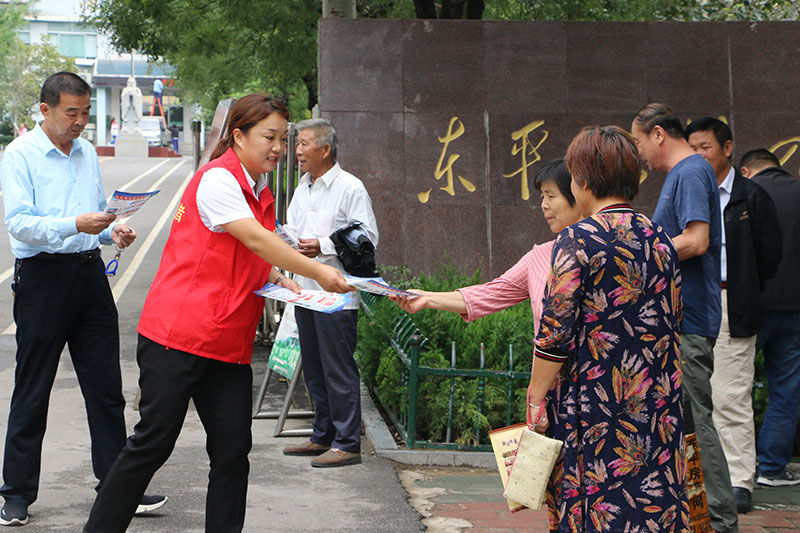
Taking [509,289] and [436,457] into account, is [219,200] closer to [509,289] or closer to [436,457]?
[509,289]

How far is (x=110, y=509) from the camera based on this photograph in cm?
386

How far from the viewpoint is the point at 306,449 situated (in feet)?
20.1

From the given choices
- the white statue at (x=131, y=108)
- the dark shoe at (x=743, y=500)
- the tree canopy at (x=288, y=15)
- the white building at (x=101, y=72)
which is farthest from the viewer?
the white building at (x=101, y=72)

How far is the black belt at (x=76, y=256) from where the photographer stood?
4.66 m

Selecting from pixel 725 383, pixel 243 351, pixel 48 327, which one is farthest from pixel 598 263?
pixel 48 327

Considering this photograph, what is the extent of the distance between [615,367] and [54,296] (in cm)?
275

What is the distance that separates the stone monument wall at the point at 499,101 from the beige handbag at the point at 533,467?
6.44 meters

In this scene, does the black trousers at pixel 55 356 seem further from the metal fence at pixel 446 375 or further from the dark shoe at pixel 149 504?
the metal fence at pixel 446 375

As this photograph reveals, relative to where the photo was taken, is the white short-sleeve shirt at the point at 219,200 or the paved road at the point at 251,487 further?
the paved road at the point at 251,487

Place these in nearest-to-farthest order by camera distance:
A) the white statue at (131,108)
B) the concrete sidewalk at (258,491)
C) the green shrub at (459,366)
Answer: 1. the concrete sidewalk at (258,491)
2. the green shrub at (459,366)
3. the white statue at (131,108)

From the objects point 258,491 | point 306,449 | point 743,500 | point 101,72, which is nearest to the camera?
point 743,500

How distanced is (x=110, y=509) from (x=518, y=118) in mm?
6981

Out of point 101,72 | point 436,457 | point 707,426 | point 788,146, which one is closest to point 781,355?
point 707,426

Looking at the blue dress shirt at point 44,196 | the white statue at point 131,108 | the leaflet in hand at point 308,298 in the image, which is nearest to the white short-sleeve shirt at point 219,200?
the leaflet in hand at point 308,298
